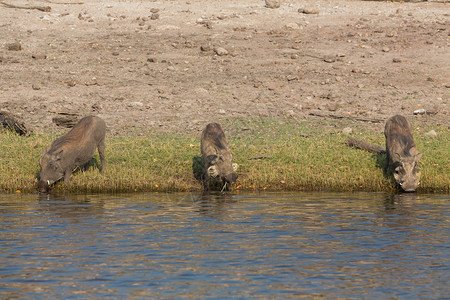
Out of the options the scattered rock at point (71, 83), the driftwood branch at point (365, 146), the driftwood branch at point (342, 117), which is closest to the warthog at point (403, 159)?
the driftwood branch at point (365, 146)

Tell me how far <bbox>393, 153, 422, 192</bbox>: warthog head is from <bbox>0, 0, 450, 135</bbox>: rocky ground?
7264 mm

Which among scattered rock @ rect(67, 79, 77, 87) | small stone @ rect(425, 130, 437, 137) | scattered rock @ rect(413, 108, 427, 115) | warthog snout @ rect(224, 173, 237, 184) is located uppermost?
scattered rock @ rect(67, 79, 77, 87)

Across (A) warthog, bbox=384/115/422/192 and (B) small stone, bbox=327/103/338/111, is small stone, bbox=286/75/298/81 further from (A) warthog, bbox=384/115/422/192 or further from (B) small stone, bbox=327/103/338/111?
(A) warthog, bbox=384/115/422/192

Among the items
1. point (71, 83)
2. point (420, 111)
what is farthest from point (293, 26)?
point (71, 83)

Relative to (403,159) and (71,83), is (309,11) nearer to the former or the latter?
(71,83)

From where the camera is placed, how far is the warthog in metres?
16.4

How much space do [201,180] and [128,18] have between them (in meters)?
18.0

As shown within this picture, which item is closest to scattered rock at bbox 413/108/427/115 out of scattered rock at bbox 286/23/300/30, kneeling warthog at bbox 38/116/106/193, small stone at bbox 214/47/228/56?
small stone at bbox 214/47/228/56

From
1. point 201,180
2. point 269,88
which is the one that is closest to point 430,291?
point 201,180

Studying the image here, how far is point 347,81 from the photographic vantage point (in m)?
27.6

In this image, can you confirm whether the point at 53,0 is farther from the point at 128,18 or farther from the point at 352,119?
the point at 352,119

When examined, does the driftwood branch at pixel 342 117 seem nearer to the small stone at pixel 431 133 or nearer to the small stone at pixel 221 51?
the small stone at pixel 431 133

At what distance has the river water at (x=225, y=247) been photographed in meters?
8.97

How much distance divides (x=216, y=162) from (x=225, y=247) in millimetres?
5384
